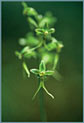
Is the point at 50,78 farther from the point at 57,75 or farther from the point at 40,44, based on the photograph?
the point at 40,44

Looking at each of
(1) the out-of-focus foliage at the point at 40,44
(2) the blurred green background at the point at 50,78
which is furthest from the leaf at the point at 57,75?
(1) the out-of-focus foliage at the point at 40,44

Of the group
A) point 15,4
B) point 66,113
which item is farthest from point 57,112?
point 15,4

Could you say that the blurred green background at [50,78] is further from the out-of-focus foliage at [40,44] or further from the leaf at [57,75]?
the out-of-focus foliage at [40,44]

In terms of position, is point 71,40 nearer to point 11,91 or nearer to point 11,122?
point 11,91

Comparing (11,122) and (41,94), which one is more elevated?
(41,94)

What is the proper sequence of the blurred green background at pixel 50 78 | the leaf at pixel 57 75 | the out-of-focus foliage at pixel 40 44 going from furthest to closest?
the blurred green background at pixel 50 78
the leaf at pixel 57 75
the out-of-focus foliage at pixel 40 44

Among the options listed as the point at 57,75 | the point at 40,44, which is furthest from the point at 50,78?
the point at 40,44

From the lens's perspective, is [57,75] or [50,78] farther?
[50,78]

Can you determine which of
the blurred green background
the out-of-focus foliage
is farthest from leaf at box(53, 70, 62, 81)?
the out-of-focus foliage
